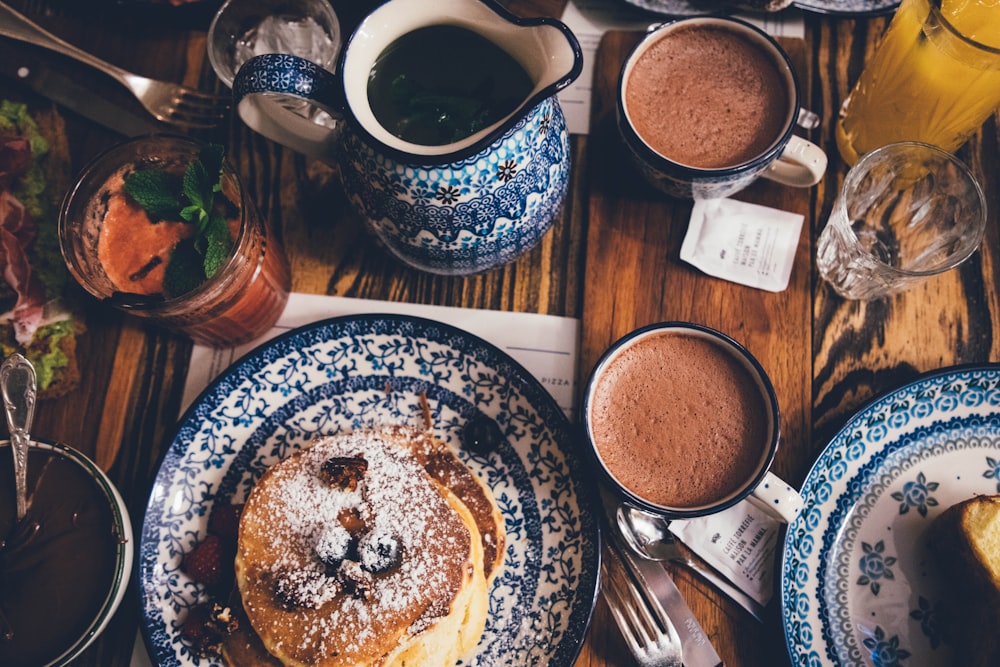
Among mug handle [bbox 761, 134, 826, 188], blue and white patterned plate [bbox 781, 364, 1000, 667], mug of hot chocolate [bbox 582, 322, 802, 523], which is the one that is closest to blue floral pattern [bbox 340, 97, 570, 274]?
mug of hot chocolate [bbox 582, 322, 802, 523]

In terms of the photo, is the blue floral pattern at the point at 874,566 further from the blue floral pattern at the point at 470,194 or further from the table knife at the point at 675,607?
the blue floral pattern at the point at 470,194

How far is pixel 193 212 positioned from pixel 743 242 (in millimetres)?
1031

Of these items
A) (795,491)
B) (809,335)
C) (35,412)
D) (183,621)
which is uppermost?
(809,335)

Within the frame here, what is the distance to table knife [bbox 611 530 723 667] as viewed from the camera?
1.36m

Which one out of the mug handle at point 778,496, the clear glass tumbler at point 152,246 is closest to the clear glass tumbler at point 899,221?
the mug handle at point 778,496

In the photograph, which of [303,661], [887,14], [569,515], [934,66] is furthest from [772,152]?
[303,661]

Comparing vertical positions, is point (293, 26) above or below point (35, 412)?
above

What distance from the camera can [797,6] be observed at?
162 cm

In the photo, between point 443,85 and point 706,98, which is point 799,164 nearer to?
point 706,98

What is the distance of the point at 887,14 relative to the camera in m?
1.62

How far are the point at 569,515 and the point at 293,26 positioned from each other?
46.8 inches

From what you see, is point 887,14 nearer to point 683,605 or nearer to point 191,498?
point 683,605

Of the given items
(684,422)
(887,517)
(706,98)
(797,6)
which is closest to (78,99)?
(706,98)

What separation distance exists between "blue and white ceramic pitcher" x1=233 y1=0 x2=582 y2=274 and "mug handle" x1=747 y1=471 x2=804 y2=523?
0.58 metres
